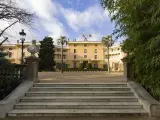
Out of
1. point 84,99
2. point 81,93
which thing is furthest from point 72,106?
point 81,93

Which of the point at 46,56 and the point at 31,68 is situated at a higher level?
the point at 46,56

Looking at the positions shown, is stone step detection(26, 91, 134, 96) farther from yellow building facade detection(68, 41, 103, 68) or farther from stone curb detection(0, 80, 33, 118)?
yellow building facade detection(68, 41, 103, 68)

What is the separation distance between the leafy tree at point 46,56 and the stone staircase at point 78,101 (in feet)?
102

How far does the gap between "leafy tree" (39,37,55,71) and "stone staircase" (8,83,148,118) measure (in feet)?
102

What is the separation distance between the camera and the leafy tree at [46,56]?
3803 cm

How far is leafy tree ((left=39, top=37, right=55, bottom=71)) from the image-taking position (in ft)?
125

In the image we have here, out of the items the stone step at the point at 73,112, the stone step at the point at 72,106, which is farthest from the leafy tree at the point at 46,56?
the stone step at the point at 73,112

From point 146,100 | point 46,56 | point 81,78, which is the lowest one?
point 146,100

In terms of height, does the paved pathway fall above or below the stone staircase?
above

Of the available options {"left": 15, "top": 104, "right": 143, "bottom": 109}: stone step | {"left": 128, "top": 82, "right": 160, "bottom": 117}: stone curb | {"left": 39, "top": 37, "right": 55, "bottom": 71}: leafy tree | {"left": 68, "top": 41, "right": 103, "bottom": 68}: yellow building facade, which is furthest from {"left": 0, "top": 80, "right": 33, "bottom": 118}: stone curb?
{"left": 68, "top": 41, "right": 103, "bottom": 68}: yellow building facade

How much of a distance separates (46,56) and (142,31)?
33819mm

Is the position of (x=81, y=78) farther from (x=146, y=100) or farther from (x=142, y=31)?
(x=142, y=31)

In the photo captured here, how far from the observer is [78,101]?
6359mm

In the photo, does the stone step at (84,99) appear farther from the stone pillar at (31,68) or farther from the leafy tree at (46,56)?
the leafy tree at (46,56)
